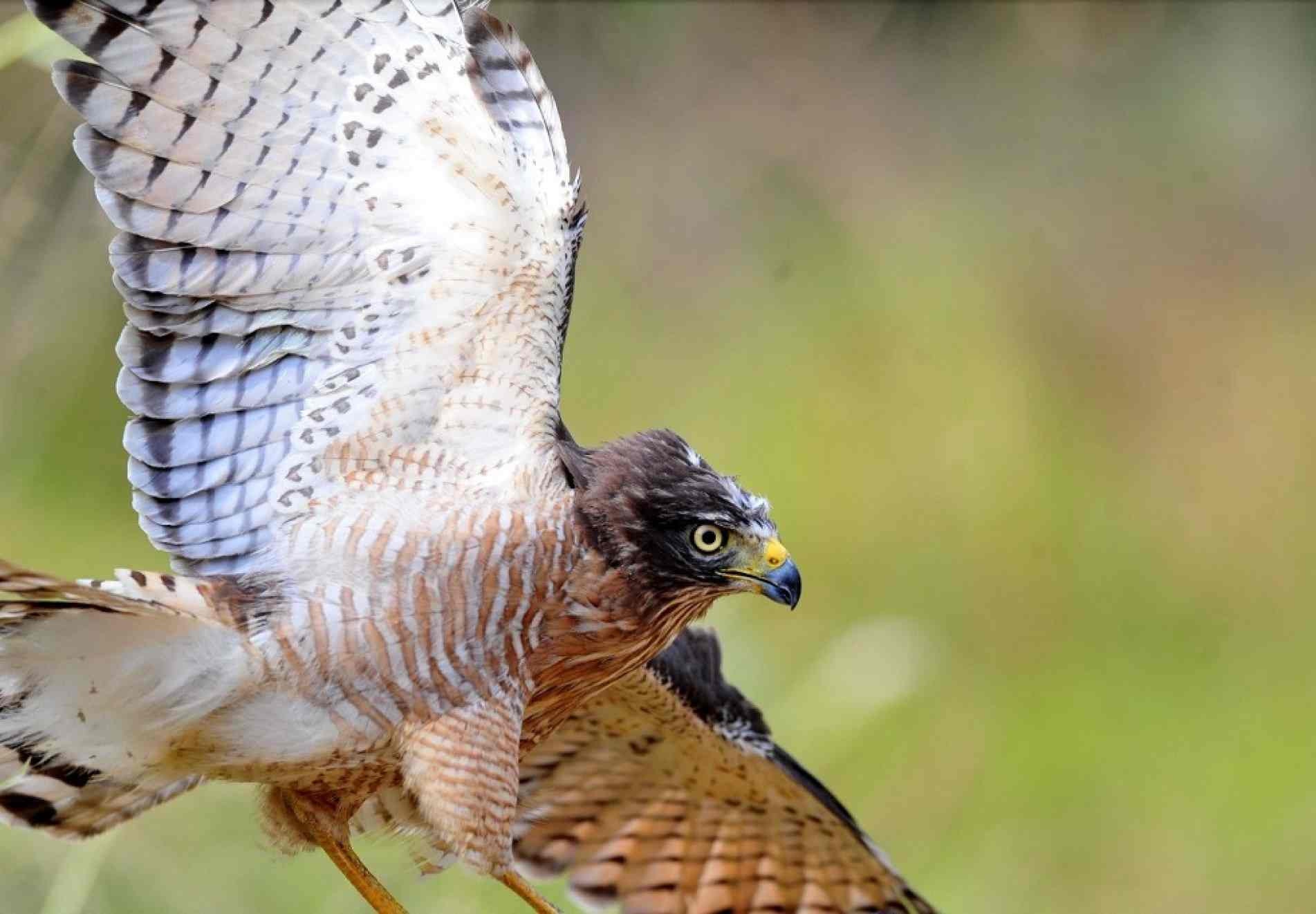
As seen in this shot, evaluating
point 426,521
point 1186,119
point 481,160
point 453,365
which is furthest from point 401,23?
point 1186,119

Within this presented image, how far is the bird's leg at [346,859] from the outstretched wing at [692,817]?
3.05ft

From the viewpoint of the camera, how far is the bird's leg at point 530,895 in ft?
14.3

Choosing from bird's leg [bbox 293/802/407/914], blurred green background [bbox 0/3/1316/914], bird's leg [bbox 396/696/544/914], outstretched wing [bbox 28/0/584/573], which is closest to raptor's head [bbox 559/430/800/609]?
outstretched wing [bbox 28/0/584/573]

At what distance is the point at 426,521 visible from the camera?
4.05 m

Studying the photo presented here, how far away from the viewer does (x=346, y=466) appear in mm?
4137

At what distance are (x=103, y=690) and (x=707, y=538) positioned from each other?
4.35 ft

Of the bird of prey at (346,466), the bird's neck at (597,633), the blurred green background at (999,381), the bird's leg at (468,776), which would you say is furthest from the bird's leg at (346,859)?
the blurred green background at (999,381)

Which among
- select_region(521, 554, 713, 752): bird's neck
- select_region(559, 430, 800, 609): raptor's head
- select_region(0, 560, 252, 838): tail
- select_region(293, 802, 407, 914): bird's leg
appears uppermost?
select_region(559, 430, 800, 609): raptor's head

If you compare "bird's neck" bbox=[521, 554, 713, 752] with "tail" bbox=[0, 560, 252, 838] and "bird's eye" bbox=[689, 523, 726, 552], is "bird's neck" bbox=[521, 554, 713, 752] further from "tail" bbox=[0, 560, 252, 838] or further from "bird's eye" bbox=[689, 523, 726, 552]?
"tail" bbox=[0, 560, 252, 838]

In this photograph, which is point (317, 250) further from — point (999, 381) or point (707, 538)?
point (999, 381)

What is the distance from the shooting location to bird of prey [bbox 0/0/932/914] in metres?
3.89

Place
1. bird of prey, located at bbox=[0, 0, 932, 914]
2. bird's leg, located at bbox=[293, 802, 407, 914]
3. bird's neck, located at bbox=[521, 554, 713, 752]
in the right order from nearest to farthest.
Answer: bird of prey, located at bbox=[0, 0, 932, 914]
bird's neck, located at bbox=[521, 554, 713, 752]
bird's leg, located at bbox=[293, 802, 407, 914]

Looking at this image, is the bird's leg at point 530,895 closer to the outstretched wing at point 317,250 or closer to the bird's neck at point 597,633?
→ the bird's neck at point 597,633

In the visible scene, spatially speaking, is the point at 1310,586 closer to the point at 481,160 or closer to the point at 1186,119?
the point at 1186,119
